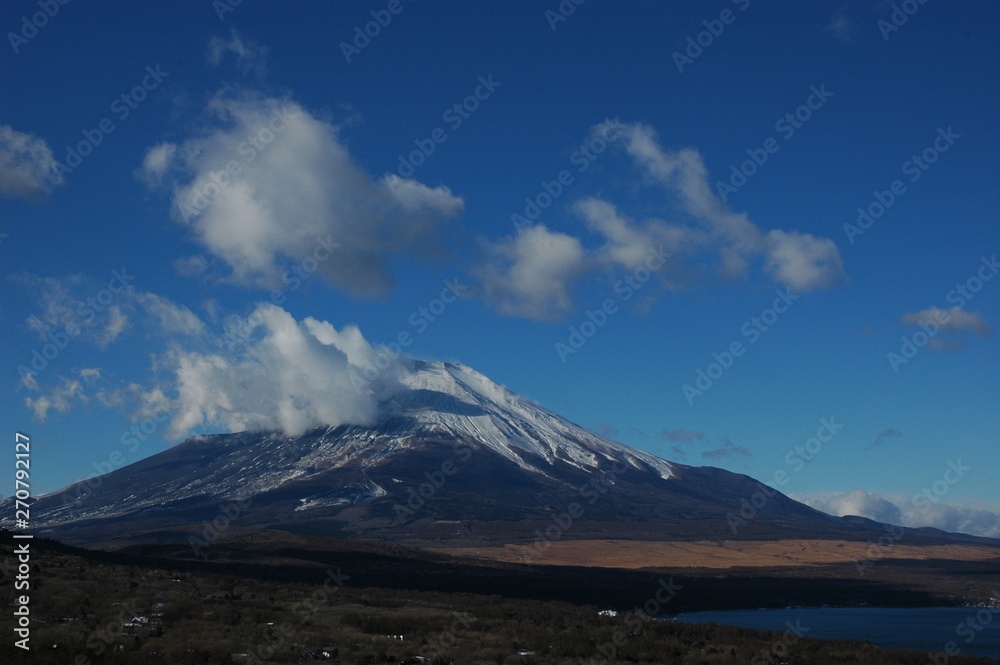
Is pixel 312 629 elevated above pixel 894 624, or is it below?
above

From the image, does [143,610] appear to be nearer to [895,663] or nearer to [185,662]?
[185,662]

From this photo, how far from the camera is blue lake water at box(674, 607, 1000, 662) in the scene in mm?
66562

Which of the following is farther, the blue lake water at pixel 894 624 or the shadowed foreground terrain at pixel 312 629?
the blue lake water at pixel 894 624

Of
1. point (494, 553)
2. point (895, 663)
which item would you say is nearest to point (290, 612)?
point (895, 663)

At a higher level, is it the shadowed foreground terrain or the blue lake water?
the shadowed foreground terrain

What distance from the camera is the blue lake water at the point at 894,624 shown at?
6656 cm

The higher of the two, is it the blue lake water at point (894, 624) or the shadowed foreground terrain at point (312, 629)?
the shadowed foreground terrain at point (312, 629)

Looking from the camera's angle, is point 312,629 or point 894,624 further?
point 894,624

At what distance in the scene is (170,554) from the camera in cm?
11125

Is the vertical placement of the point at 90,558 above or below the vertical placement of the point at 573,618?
above

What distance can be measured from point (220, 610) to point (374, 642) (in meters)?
11.0

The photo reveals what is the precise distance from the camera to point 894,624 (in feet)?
286

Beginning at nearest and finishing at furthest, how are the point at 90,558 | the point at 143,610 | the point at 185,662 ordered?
the point at 185,662 → the point at 143,610 → the point at 90,558

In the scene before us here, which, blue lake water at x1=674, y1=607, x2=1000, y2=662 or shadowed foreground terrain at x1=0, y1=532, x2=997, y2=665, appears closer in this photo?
shadowed foreground terrain at x1=0, y1=532, x2=997, y2=665
